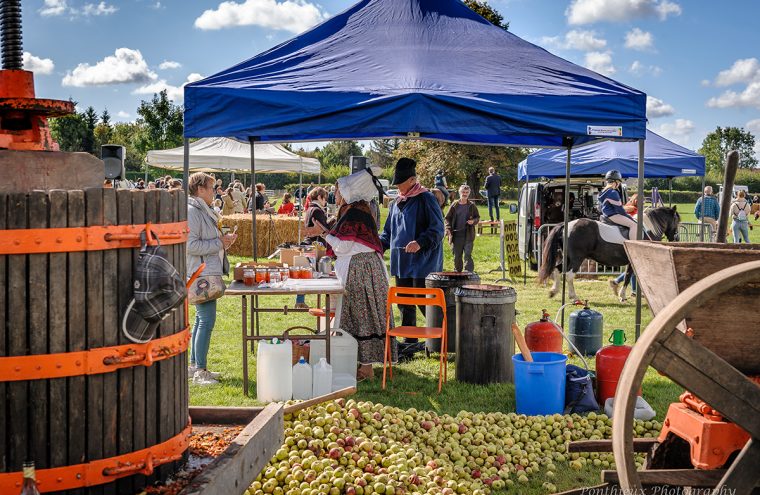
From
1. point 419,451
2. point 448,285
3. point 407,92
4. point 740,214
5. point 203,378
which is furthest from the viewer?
point 740,214

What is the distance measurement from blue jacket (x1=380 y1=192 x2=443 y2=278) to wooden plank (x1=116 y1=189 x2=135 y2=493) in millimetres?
5527

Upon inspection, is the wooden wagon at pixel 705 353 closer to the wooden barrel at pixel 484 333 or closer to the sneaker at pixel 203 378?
the wooden barrel at pixel 484 333

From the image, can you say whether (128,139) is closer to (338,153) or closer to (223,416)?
(338,153)

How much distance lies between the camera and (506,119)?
256 inches

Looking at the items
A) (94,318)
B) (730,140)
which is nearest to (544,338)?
(94,318)

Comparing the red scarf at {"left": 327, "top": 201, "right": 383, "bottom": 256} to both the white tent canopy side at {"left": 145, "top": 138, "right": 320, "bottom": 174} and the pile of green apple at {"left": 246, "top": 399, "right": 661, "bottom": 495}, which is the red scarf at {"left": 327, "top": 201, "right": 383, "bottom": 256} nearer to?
the pile of green apple at {"left": 246, "top": 399, "right": 661, "bottom": 495}

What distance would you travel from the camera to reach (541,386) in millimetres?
6246

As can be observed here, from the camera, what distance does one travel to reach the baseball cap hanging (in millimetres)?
2816

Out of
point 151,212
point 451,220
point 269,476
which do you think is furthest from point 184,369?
point 451,220

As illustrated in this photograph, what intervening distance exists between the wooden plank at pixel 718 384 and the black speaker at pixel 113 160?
396 cm

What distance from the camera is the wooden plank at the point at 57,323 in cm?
267

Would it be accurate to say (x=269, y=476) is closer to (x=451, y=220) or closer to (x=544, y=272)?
(x=544, y=272)

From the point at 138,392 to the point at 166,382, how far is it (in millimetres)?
176

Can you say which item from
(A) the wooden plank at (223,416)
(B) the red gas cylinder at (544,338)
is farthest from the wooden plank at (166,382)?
(B) the red gas cylinder at (544,338)
